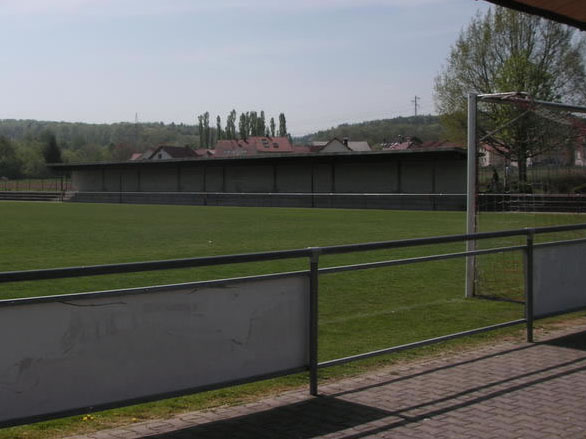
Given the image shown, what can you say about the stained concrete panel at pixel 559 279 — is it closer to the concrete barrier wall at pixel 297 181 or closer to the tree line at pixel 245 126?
the concrete barrier wall at pixel 297 181

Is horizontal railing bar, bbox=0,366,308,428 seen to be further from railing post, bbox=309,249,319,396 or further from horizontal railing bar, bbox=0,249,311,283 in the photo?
horizontal railing bar, bbox=0,249,311,283

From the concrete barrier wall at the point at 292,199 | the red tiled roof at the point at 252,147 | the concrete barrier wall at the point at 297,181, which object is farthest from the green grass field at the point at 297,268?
the red tiled roof at the point at 252,147

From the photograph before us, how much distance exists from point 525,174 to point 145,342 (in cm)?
750

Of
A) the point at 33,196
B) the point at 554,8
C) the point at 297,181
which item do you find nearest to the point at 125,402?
the point at 554,8

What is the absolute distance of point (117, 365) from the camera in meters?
4.24

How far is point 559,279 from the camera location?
748 cm

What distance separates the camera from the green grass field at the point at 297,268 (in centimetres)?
579

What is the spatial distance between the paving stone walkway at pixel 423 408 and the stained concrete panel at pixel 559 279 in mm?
1001

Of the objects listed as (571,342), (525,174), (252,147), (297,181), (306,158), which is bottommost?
(571,342)

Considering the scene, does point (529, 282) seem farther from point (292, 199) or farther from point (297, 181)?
point (297, 181)

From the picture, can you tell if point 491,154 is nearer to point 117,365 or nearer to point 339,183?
point 117,365

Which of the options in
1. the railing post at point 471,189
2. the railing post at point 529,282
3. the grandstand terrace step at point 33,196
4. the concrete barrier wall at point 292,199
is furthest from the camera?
the grandstand terrace step at point 33,196

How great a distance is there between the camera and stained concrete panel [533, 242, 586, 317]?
23.7ft

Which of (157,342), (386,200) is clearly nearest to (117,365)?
(157,342)
